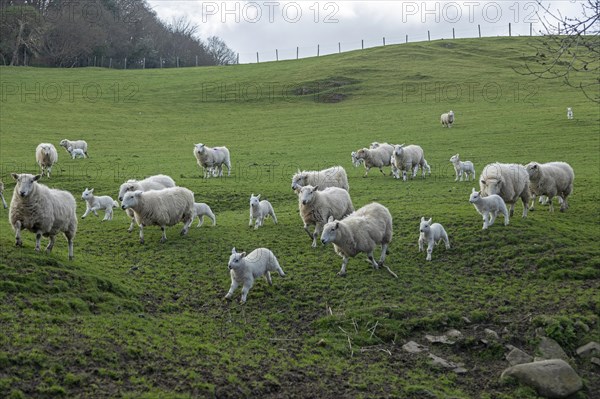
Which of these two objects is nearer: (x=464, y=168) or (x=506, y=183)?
(x=506, y=183)

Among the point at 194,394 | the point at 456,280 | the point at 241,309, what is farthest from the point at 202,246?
the point at 194,394

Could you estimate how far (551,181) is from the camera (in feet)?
69.3

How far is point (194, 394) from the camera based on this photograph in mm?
9672

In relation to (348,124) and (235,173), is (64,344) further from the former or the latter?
(348,124)

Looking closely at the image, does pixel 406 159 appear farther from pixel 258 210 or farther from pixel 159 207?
pixel 159 207

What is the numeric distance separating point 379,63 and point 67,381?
228 ft

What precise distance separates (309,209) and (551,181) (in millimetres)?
8697

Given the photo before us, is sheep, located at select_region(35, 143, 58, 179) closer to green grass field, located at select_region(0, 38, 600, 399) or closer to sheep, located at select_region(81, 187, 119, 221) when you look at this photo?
green grass field, located at select_region(0, 38, 600, 399)

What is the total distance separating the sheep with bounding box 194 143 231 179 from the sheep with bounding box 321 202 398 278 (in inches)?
643

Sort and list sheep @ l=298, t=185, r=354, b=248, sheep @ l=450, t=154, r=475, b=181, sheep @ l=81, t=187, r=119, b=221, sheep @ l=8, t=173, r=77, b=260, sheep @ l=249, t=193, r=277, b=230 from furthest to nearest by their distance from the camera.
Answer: sheep @ l=450, t=154, r=475, b=181 < sheep @ l=81, t=187, r=119, b=221 < sheep @ l=249, t=193, r=277, b=230 < sheep @ l=298, t=185, r=354, b=248 < sheep @ l=8, t=173, r=77, b=260

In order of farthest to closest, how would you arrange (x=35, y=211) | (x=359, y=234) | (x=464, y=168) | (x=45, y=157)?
(x=45, y=157)
(x=464, y=168)
(x=359, y=234)
(x=35, y=211)

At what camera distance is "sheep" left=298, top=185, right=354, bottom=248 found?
17.9m

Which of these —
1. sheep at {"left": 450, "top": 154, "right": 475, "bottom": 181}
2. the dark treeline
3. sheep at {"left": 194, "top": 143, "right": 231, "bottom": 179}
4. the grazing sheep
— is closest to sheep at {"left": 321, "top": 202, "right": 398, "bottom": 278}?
the grazing sheep

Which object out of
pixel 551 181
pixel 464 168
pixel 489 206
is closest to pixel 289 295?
pixel 489 206
